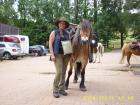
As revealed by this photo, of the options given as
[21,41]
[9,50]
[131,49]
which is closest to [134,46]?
[131,49]

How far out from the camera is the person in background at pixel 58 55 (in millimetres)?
11344

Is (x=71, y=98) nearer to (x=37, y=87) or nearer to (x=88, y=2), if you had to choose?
(x=37, y=87)

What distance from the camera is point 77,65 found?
44.3 ft

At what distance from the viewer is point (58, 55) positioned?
37.6 ft

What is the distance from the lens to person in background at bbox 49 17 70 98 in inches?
447

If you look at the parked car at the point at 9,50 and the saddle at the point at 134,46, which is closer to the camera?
the saddle at the point at 134,46

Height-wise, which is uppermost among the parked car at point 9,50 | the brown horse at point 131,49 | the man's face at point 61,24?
the man's face at point 61,24

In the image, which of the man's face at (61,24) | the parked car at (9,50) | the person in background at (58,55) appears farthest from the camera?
the parked car at (9,50)

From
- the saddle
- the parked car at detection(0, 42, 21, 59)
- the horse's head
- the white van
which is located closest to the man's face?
the horse's head

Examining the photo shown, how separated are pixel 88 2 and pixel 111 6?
434 centimetres

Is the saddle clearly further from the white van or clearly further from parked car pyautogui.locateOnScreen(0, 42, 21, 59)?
the white van

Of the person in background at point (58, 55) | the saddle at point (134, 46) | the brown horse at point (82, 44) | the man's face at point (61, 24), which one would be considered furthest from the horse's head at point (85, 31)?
the saddle at point (134, 46)

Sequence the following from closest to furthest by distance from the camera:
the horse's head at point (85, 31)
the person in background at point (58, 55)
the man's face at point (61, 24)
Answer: the person in background at point (58, 55)
the man's face at point (61, 24)
the horse's head at point (85, 31)

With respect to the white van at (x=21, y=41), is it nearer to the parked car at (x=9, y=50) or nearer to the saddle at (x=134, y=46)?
the parked car at (x=9, y=50)
